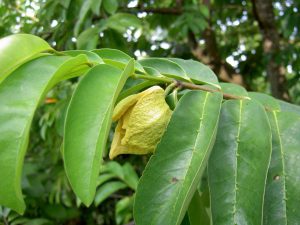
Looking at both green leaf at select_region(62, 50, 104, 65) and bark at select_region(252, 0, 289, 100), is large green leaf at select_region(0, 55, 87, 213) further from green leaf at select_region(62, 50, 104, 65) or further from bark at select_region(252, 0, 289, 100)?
bark at select_region(252, 0, 289, 100)

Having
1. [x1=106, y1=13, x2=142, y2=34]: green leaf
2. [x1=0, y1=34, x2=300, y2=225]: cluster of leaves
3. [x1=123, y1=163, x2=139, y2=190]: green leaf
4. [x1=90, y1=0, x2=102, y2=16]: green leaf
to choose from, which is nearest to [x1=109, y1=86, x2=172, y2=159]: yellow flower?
[x1=0, y1=34, x2=300, y2=225]: cluster of leaves

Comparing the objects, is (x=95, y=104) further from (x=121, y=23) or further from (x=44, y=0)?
(x=44, y=0)

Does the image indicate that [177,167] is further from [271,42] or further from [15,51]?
[271,42]

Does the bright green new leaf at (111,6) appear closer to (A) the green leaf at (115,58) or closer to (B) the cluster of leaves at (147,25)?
(B) the cluster of leaves at (147,25)

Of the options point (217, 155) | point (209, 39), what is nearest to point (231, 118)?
point (217, 155)

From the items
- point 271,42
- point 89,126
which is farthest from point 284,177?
point 271,42
